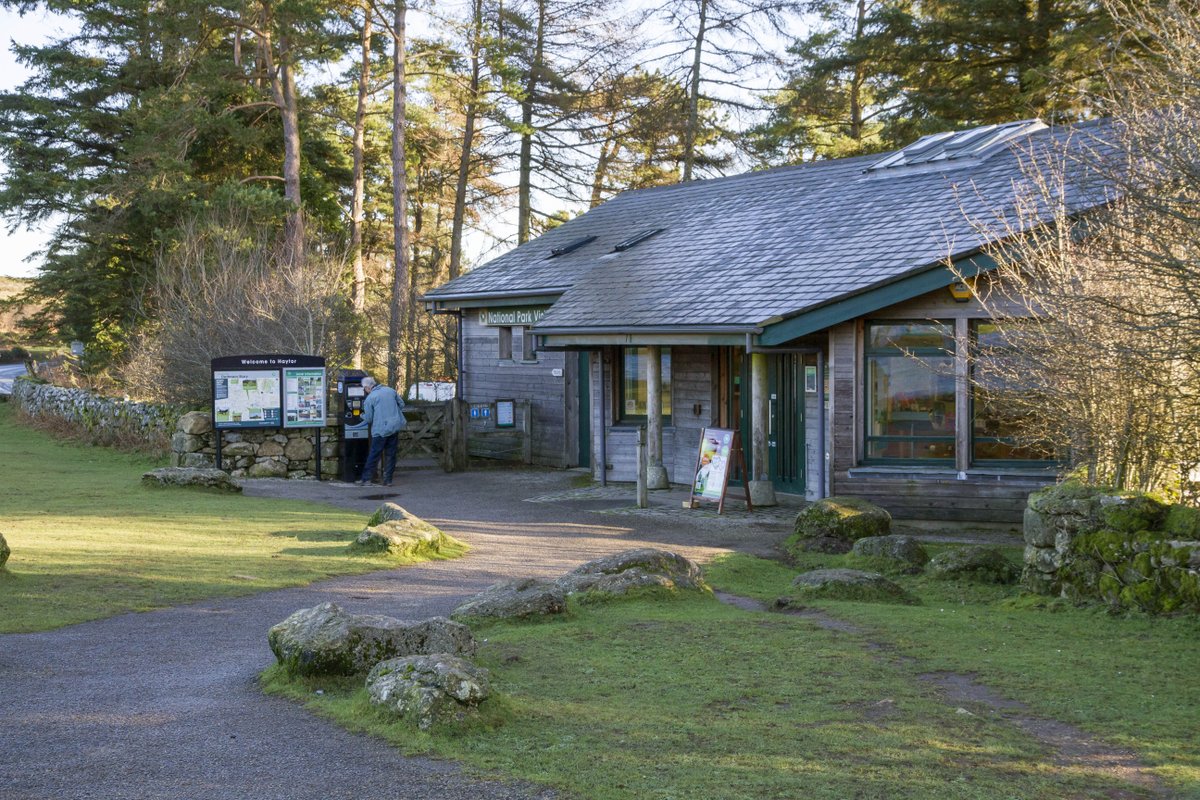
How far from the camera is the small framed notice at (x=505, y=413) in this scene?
915 inches

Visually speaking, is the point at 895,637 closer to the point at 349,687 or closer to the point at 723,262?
the point at 349,687

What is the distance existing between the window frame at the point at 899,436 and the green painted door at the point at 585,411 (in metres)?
7.39

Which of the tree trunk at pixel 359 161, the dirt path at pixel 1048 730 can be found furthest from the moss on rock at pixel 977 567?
the tree trunk at pixel 359 161

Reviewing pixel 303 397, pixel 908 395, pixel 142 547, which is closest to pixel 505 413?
→ pixel 303 397

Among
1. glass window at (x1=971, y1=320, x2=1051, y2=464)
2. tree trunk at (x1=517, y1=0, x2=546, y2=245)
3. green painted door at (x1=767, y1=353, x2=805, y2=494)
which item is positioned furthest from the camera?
tree trunk at (x1=517, y1=0, x2=546, y2=245)

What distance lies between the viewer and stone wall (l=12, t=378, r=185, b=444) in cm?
2283

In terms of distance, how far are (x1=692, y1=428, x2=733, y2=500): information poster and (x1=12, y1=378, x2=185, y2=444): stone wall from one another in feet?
34.1

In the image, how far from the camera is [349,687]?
21.9 feet

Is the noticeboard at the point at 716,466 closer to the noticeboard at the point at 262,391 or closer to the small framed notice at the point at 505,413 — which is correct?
the noticeboard at the point at 262,391

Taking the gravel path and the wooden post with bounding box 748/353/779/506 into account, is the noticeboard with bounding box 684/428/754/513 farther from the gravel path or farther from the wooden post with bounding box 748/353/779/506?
the gravel path

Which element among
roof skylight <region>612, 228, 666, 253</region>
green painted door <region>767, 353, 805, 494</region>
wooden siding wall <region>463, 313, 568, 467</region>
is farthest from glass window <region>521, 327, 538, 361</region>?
green painted door <region>767, 353, 805, 494</region>

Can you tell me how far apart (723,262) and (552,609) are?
425 inches

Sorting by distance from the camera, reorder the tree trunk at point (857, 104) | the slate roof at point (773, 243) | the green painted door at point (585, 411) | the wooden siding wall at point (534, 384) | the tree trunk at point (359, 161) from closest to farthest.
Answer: the slate roof at point (773, 243), the green painted door at point (585, 411), the wooden siding wall at point (534, 384), the tree trunk at point (359, 161), the tree trunk at point (857, 104)

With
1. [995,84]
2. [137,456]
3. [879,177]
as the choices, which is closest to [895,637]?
[879,177]
